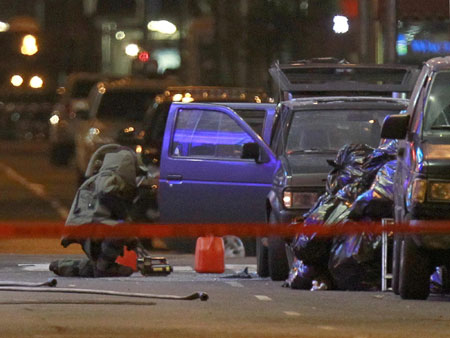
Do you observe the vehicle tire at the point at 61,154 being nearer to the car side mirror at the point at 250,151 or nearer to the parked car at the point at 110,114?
the parked car at the point at 110,114

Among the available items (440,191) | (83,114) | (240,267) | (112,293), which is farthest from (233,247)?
(83,114)

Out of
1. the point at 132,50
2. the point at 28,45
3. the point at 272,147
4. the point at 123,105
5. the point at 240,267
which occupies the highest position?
the point at 132,50

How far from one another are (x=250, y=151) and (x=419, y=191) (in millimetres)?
4666

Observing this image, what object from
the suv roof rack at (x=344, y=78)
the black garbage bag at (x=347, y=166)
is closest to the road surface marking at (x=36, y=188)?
the suv roof rack at (x=344, y=78)

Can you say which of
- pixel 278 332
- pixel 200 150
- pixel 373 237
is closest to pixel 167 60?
pixel 200 150

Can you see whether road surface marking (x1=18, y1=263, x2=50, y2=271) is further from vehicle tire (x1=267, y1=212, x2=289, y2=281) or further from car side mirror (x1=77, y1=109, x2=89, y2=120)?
car side mirror (x1=77, y1=109, x2=89, y2=120)

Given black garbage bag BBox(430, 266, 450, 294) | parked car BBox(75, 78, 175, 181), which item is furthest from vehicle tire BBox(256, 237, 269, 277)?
parked car BBox(75, 78, 175, 181)

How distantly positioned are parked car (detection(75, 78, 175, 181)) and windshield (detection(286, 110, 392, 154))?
9.47 meters

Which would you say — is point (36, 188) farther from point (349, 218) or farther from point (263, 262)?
point (349, 218)

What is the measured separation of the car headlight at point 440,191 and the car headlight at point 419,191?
2.1 inches

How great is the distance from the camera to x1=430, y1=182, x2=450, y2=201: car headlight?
11.1m

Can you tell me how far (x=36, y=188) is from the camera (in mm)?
31438

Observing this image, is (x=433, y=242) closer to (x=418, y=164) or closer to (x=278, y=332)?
(x=418, y=164)

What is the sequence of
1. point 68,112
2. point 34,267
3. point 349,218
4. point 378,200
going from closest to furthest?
point 378,200 → point 349,218 → point 34,267 → point 68,112
